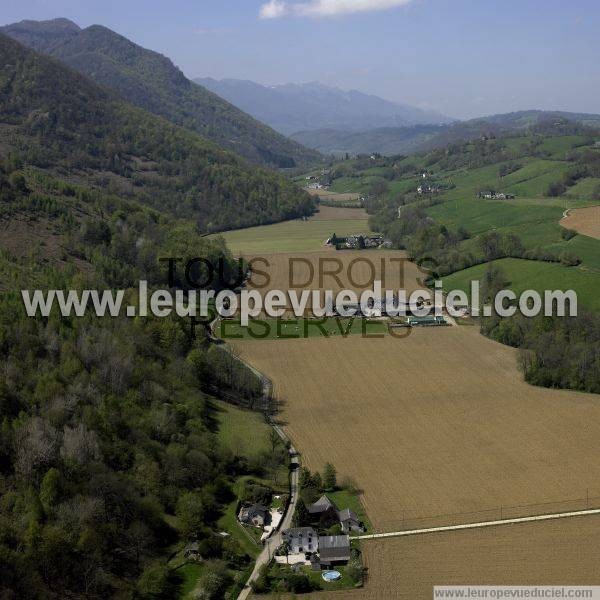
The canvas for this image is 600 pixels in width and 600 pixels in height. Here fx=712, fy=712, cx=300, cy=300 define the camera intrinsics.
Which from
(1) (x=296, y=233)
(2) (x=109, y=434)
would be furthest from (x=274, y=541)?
(1) (x=296, y=233)

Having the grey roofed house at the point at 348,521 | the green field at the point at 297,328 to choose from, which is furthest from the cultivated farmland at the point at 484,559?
the green field at the point at 297,328

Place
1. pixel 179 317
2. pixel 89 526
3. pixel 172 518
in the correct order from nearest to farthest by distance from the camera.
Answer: pixel 89 526 → pixel 172 518 → pixel 179 317

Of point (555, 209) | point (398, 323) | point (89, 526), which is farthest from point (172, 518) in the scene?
point (555, 209)

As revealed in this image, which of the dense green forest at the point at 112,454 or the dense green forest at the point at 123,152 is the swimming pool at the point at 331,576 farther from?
the dense green forest at the point at 123,152

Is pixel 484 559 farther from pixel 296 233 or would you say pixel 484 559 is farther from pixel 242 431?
pixel 296 233

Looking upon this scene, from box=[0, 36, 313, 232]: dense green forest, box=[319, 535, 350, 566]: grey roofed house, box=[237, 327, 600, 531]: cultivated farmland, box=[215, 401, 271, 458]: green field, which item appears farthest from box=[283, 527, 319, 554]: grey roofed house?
box=[0, 36, 313, 232]: dense green forest

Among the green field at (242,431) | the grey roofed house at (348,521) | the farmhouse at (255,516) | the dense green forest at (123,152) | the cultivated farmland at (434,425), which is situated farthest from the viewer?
the dense green forest at (123,152)

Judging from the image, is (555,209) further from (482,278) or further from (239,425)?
(239,425)

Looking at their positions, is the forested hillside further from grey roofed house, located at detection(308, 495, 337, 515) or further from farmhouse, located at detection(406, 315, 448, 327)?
farmhouse, located at detection(406, 315, 448, 327)
